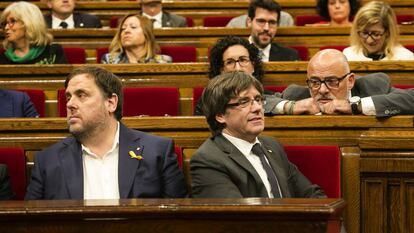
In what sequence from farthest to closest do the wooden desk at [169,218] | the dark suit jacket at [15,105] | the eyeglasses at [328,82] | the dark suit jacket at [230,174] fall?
the dark suit jacket at [15,105] → the eyeglasses at [328,82] → the dark suit jacket at [230,174] → the wooden desk at [169,218]

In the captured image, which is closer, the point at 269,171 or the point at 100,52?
the point at 269,171

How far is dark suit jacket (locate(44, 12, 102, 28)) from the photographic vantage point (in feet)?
8.96

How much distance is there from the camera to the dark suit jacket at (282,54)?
7.51 ft

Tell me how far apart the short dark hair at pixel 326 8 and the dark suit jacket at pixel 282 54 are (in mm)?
402

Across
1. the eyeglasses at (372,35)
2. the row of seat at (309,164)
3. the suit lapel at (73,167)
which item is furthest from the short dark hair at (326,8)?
the suit lapel at (73,167)

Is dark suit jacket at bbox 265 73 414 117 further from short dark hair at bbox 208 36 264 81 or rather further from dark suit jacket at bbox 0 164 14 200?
dark suit jacket at bbox 0 164 14 200

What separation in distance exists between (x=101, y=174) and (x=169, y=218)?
1.66 ft

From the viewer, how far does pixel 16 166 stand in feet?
4.80

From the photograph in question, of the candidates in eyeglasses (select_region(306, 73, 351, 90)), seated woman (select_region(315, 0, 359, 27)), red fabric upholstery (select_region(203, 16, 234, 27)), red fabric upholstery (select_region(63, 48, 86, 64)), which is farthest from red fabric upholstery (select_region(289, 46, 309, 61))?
eyeglasses (select_region(306, 73, 351, 90))

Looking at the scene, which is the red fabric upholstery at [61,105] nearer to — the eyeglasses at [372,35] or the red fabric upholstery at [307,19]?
the eyeglasses at [372,35]

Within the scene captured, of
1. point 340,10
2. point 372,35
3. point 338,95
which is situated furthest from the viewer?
point 340,10

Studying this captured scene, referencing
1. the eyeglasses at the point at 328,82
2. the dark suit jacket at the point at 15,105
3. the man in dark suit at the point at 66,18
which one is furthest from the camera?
the man in dark suit at the point at 66,18

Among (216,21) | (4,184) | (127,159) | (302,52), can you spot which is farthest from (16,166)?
(216,21)

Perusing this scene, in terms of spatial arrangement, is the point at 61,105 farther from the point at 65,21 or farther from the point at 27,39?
the point at 65,21
